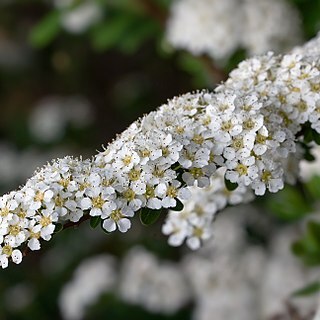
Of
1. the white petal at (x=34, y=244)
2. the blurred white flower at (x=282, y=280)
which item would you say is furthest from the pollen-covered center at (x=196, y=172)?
the blurred white flower at (x=282, y=280)

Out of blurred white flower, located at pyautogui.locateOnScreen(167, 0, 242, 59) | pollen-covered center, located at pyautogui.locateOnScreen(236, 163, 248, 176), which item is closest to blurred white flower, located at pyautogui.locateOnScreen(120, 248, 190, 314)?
Answer: blurred white flower, located at pyautogui.locateOnScreen(167, 0, 242, 59)

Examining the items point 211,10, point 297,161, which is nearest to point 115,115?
point 211,10

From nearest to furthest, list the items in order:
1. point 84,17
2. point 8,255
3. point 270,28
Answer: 1. point 8,255
2. point 270,28
3. point 84,17

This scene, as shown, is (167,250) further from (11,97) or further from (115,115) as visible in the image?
(11,97)

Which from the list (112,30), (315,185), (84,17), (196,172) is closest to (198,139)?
(196,172)

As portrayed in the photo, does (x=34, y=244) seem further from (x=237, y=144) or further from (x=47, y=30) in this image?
(x=47, y=30)

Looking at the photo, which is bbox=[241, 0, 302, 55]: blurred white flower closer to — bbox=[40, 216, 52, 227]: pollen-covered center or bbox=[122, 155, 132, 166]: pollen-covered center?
bbox=[122, 155, 132, 166]: pollen-covered center

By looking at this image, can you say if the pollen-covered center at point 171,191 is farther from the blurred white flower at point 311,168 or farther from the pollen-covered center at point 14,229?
the blurred white flower at point 311,168

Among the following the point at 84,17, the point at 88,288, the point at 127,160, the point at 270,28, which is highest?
the point at 84,17
